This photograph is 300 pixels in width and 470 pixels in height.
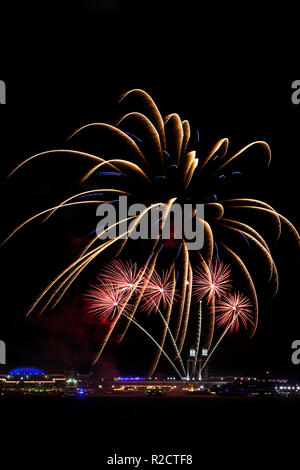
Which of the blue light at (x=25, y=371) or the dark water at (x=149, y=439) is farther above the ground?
the dark water at (x=149, y=439)

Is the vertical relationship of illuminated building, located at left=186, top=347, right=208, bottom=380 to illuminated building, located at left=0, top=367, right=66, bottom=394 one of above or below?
above

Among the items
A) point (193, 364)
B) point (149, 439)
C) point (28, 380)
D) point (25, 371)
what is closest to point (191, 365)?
point (193, 364)

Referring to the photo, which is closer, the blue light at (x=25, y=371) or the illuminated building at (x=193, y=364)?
the illuminated building at (x=193, y=364)

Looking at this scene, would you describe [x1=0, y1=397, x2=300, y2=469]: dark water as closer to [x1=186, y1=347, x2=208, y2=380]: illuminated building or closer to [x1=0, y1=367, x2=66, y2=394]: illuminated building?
[x1=186, y1=347, x2=208, y2=380]: illuminated building

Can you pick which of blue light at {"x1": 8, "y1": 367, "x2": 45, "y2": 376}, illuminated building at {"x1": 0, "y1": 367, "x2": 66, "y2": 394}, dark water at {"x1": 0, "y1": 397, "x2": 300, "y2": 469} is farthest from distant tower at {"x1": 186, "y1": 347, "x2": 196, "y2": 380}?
dark water at {"x1": 0, "y1": 397, "x2": 300, "y2": 469}

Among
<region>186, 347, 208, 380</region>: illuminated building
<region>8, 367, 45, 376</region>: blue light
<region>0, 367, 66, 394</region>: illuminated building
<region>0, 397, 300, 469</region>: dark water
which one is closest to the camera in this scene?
<region>0, 397, 300, 469</region>: dark water

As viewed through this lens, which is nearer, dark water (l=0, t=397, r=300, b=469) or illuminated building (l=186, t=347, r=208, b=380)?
dark water (l=0, t=397, r=300, b=469)

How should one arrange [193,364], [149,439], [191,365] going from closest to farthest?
[149,439] → [193,364] → [191,365]

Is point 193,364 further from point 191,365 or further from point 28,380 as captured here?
point 28,380

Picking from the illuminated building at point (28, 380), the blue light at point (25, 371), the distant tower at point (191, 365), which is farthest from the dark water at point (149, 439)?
the blue light at point (25, 371)

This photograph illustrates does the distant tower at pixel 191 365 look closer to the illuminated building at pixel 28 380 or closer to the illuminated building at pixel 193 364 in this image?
the illuminated building at pixel 193 364

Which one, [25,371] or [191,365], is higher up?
[191,365]

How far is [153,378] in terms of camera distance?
166000 millimetres
